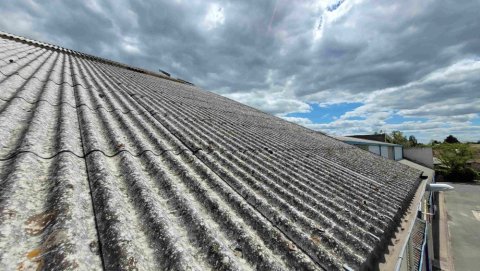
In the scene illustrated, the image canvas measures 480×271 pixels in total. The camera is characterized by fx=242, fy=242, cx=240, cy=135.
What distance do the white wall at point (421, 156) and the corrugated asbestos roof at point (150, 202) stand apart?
38399mm

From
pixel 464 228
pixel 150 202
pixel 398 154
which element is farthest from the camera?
pixel 398 154

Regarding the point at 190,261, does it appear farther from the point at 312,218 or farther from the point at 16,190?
the point at 312,218

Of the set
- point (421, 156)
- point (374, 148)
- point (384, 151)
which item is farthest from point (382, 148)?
point (421, 156)

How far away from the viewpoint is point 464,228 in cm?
1501

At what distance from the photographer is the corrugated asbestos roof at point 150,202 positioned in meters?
1.11

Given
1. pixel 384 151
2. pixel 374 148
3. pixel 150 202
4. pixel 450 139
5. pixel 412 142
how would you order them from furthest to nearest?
1. pixel 450 139
2. pixel 412 142
3. pixel 384 151
4. pixel 374 148
5. pixel 150 202

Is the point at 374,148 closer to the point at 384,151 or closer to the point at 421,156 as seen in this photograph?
the point at 384,151

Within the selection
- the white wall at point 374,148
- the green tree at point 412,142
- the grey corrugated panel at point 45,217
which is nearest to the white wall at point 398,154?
the white wall at point 374,148

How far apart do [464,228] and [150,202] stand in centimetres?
2050

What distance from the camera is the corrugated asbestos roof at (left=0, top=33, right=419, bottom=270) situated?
1.11 m

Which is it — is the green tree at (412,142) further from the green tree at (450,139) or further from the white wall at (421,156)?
the green tree at (450,139)

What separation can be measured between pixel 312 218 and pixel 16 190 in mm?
2050

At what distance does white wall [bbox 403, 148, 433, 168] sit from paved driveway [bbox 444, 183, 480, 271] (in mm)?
8539

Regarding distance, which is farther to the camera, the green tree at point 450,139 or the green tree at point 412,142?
the green tree at point 450,139
